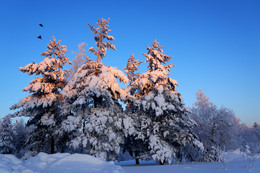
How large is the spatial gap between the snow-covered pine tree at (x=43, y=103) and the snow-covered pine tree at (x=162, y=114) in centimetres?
751

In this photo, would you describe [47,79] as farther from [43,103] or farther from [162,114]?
[162,114]

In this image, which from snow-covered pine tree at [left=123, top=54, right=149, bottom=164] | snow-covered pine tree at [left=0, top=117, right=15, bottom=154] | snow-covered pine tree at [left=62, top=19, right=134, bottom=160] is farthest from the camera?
snow-covered pine tree at [left=0, top=117, right=15, bottom=154]

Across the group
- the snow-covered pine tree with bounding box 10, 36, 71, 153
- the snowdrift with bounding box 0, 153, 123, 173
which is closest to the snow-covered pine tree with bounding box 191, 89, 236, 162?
the snow-covered pine tree with bounding box 10, 36, 71, 153

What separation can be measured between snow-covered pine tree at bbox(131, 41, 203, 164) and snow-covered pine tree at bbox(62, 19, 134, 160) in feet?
6.87

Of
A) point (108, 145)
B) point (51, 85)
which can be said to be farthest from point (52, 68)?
point (108, 145)

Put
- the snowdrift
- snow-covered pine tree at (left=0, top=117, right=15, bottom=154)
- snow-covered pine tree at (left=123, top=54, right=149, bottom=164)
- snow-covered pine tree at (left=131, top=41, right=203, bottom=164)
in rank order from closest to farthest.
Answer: the snowdrift < snow-covered pine tree at (left=131, top=41, right=203, bottom=164) < snow-covered pine tree at (left=123, top=54, right=149, bottom=164) < snow-covered pine tree at (left=0, top=117, right=15, bottom=154)

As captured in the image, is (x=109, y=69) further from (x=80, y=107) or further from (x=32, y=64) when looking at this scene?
(x=32, y=64)

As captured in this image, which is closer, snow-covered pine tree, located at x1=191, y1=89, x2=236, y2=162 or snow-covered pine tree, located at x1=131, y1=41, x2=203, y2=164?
snow-covered pine tree, located at x1=131, y1=41, x2=203, y2=164

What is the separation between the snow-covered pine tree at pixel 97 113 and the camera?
12922mm

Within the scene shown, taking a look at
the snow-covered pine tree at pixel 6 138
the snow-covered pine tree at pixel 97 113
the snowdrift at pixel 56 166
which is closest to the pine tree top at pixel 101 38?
the snow-covered pine tree at pixel 97 113

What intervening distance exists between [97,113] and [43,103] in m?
5.28

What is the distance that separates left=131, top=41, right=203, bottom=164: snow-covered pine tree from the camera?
47.1ft

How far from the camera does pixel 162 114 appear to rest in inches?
626

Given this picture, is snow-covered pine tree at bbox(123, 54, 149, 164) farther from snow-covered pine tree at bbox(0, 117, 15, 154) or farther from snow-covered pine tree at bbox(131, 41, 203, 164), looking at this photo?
snow-covered pine tree at bbox(0, 117, 15, 154)
